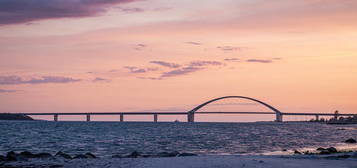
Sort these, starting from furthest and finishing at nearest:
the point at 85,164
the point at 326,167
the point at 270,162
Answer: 1. the point at 85,164
2. the point at 270,162
3. the point at 326,167

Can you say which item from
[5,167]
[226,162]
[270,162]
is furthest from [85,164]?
[270,162]

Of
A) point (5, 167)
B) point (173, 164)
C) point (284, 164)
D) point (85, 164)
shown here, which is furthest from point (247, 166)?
point (5, 167)

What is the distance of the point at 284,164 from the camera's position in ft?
78.1

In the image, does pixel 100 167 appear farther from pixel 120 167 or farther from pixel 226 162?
pixel 226 162

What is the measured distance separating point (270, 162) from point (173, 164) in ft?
15.4

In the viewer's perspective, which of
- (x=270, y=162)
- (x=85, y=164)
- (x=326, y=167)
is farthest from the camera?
(x=85, y=164)

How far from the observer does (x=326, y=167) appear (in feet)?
73.6

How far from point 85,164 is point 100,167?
2.41m

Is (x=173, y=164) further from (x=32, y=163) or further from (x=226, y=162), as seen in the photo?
(x=32, y=163)

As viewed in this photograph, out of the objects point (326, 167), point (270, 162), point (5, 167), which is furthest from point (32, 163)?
point (326, 167)

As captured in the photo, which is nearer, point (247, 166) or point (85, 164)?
point (247, 166)

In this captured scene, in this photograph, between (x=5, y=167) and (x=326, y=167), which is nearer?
(x=326, y=167)

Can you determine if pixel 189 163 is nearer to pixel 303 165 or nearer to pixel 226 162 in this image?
pixel 226 162

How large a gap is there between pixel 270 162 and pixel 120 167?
7193 millimetres
